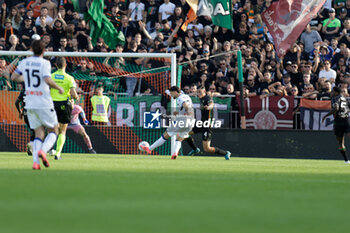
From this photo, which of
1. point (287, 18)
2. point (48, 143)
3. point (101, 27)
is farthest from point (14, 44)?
point (48, 143)

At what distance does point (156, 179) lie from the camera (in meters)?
10.5

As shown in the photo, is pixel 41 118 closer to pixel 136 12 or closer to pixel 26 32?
pixel 26 32

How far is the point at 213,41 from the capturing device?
967 inches

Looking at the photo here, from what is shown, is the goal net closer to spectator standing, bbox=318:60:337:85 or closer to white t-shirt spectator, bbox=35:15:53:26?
white t-shirt spectator, bbox=35:15:53:26

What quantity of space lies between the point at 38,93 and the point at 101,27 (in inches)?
546

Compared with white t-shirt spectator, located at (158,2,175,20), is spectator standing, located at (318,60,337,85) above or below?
below

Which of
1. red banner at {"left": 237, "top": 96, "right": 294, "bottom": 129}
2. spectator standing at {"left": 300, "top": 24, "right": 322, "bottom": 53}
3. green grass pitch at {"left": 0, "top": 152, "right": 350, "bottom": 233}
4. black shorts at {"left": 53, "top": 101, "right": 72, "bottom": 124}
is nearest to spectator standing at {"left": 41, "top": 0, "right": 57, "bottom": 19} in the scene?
red banner at {"left": 237, "top": 96, "right": 294, "bottom": 129}

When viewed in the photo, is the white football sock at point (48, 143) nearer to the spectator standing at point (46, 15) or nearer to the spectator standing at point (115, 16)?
the spectator standing at point (46, 15)

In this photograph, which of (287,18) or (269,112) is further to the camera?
(287,18)

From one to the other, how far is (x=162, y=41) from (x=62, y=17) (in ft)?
12.8

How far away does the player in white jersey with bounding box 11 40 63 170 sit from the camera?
11555 mm

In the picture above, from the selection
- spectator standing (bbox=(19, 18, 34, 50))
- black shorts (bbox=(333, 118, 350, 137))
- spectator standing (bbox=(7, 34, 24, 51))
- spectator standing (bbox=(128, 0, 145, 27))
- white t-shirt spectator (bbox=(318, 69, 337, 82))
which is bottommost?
black shorts (bbox=(333, 118, 350, 137))

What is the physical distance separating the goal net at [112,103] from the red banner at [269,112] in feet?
8.26

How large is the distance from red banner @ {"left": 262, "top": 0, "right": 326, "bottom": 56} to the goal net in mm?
3528
